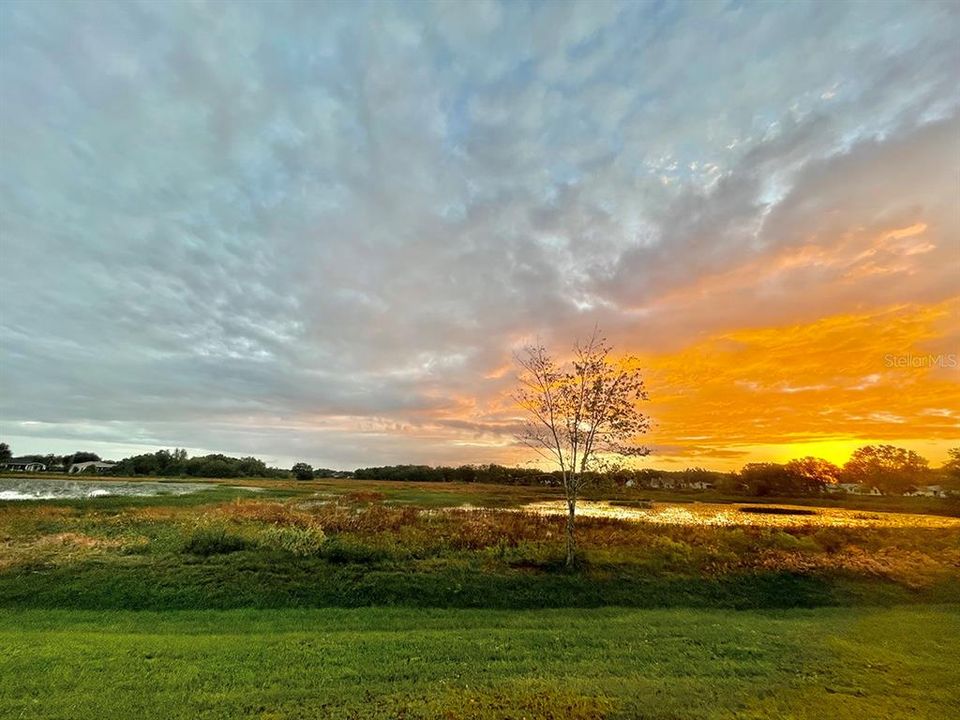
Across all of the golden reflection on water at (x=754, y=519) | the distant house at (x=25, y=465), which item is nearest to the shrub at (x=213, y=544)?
the golden reflection on water at (x=754, y=519)

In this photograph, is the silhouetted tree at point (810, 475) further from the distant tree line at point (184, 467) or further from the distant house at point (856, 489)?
the distant tree line at point (184, 467)

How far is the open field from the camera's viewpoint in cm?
838

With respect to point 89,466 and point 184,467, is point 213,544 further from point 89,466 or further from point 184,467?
point 89,466

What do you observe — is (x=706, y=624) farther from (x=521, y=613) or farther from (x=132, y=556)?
(x=132, y=556)

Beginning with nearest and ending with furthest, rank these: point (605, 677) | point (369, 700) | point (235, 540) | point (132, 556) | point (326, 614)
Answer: point (369, 700), point (605, 677), point (326, 614), point (132, 556), point (235, 540)

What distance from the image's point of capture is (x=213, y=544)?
69.4ft

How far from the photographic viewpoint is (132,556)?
19734mm

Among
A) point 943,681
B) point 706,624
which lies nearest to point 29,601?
point 706,624

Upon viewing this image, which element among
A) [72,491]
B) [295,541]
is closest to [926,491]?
[295,541]

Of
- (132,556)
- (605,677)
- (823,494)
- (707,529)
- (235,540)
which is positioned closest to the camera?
(605,677)

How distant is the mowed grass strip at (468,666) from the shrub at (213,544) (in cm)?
591

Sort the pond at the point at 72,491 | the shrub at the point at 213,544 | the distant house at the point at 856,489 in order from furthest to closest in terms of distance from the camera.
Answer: the distant house at the point at 856,489 → the pond at the point at 72,491 → the shrub at the point at 213,544

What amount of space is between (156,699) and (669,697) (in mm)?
8938

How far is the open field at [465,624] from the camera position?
838 cm
